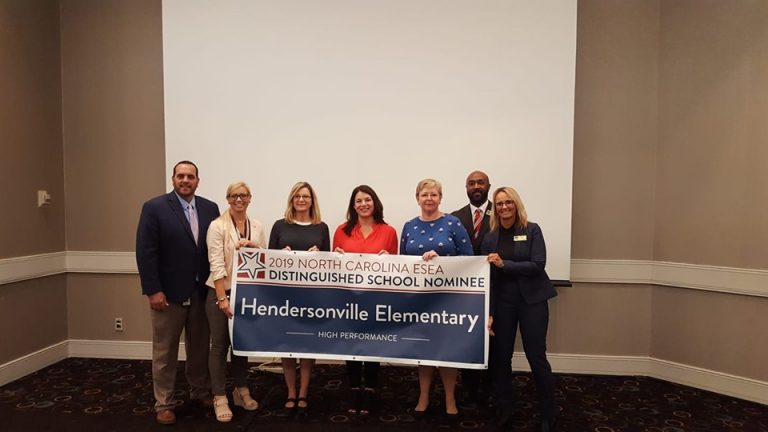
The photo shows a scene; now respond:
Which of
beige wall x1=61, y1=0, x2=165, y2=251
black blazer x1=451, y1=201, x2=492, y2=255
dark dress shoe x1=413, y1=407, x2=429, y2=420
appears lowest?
dark dress shoe x1=413, y1=407, x2=429, y2=420

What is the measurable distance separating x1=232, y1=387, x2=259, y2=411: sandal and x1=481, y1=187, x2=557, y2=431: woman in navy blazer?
1.77 metres

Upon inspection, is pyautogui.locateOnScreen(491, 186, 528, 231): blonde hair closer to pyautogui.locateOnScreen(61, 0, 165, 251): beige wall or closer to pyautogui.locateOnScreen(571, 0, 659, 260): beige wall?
pyautogui.locateOnScreen(571, 0, 659, 260): beige wall

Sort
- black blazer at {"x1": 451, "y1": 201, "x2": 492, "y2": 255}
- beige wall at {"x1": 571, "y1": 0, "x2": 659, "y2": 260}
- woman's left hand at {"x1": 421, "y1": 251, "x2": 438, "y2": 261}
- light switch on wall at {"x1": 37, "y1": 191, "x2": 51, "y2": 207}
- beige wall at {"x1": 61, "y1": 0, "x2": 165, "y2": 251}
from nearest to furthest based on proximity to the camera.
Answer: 1. woman's left hand at {"x1": 421, "y1": 251, "x2": 438, "y2": 261}
2. black blazer at {"x1": 451, "y1": 201, "x2": 492, "y2": 255}
3. beige wall at {"x1": 571, "y1": 0, "x2": 659, "y2": 260}
4. light switch on wall at {"x1": 37, "y1": 191, "x2": 51, "y2": 207}
5. beige wall at {"x1": 61, "y1": 0, "x2": 165, "y2": 251}

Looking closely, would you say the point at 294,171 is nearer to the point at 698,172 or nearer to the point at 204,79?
the point at 204,79

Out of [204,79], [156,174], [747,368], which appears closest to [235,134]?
[204,79]

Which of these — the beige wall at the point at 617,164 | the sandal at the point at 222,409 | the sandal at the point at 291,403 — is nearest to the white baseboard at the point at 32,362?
the beige wall at the point at 617,164

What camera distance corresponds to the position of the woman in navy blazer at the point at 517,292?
9.34 ft

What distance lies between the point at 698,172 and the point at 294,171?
139 inches

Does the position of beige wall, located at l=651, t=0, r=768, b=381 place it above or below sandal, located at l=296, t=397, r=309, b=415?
above

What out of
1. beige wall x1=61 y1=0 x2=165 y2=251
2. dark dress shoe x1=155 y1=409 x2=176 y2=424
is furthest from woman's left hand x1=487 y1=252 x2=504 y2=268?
beige wall x1=61 y1=0 x2=165 y2=251

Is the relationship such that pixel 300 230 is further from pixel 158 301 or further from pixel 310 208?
pixel 158 301

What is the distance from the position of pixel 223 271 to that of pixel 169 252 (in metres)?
0.40

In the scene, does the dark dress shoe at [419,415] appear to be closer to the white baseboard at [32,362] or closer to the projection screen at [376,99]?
the projection screen at [376,99]

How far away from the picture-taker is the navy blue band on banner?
2.97m
